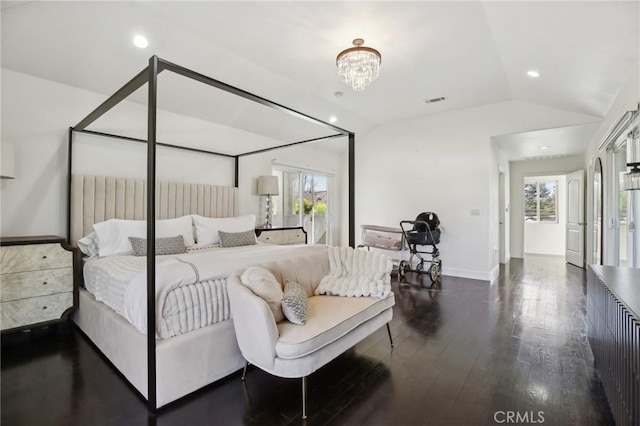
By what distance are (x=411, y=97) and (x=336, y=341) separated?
4.18 metres

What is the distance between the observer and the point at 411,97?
4926 millimetres

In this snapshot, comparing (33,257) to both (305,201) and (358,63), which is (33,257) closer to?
(358,63)

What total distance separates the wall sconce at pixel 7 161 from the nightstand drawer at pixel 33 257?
67 cm

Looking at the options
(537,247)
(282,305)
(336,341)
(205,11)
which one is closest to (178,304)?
(282,305)

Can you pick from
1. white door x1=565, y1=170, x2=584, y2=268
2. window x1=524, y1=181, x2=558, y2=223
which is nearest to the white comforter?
white door x1=565, y1=170, x2=584, y2=268

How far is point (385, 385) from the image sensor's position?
6.93ft

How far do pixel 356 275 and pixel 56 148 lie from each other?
11.5 ft

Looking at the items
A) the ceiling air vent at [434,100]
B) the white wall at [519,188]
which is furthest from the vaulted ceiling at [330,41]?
the white wall at [519,188]

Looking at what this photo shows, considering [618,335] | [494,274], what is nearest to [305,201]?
[494,274]

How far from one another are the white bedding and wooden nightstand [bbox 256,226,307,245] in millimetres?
2302

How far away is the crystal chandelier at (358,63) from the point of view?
3.09 metres

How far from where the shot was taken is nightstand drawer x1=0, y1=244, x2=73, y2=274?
267 cm

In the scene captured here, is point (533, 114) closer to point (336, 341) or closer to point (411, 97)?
point (411, 97)

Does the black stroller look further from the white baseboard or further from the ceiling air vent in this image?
the ceiling air vent
